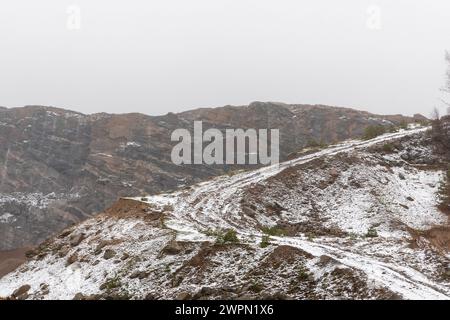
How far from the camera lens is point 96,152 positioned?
350 ft

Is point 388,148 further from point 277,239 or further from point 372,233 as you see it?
point 277,239

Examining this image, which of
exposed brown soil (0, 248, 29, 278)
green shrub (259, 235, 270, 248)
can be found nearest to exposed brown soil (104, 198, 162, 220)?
green shrub (259, 235, 270, 248)

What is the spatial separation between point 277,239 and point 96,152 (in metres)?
88.0

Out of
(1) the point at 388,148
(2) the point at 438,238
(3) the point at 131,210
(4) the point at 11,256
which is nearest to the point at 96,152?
(4) the point at 11,256

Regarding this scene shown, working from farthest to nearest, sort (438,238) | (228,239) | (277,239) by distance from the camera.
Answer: (438,238) < (277,239) < (228,239)

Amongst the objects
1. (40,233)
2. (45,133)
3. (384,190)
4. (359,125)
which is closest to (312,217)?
(384,190)

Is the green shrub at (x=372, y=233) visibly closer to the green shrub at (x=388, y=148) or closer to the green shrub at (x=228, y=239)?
the green shrub at (x=228, y=239)

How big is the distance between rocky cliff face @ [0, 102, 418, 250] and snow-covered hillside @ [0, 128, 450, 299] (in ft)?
185

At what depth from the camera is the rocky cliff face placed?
8970 cm

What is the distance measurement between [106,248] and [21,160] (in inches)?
3334

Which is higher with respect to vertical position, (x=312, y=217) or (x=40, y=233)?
(x=312, y=217)

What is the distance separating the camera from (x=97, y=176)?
9894 centimetres

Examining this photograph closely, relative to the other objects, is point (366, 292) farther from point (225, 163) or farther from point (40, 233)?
point (225, 163)

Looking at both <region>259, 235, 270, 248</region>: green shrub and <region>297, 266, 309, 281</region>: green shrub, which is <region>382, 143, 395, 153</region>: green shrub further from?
<region>297, 266, 309, 281</region>: green shrub
